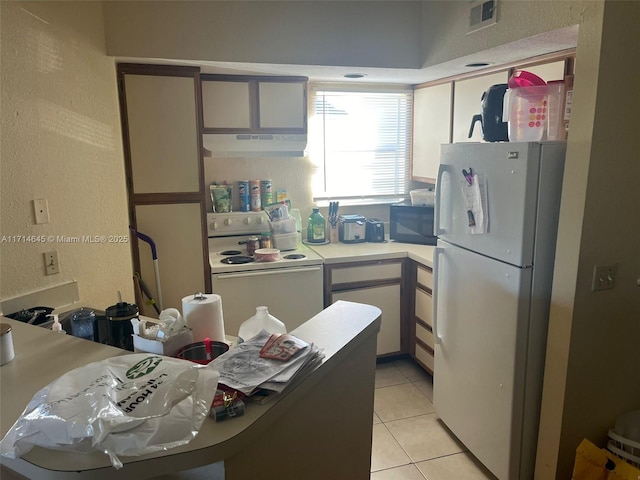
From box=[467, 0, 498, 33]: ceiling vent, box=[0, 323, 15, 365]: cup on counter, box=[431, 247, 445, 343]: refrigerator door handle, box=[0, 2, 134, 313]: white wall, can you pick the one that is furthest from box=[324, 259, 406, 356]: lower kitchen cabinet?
box=[0, 323, 15, 365]: cup on counter

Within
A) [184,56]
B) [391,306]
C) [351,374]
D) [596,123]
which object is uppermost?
[184,56]

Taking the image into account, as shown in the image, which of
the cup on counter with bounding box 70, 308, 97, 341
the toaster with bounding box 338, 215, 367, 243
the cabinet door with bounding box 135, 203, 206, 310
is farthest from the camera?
the toaster with bounding box 338, 215, 367, 243

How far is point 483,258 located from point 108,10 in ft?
7.53

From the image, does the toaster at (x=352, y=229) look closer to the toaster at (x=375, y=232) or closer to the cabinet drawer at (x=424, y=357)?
the toaster at (x=375, y=232)

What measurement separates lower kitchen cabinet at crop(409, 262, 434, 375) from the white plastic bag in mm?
2218

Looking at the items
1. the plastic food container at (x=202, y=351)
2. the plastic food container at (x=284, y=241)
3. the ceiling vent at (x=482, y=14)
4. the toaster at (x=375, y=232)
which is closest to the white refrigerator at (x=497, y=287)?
the ceiling vent at (x=482, y=14)

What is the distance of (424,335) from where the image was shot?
3.18 m

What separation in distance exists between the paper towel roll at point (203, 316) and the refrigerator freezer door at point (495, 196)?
1.26m

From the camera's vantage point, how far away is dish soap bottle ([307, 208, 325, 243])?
11.7ft

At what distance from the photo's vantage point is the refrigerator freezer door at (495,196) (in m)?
1.90

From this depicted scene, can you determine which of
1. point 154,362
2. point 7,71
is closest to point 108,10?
point 7,71

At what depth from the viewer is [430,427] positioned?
107 inches

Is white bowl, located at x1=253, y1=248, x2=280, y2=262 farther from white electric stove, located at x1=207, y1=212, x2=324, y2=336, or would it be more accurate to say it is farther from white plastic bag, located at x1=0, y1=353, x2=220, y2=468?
white plastic bag, located at x1=0, y1=353, x2=220, y2=468

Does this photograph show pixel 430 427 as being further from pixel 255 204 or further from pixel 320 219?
pixel 255 204
